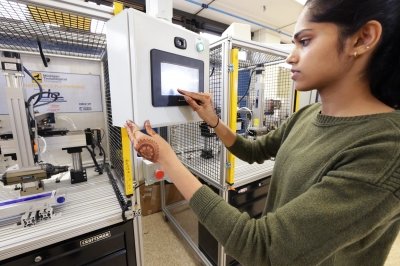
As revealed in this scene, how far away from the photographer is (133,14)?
2.06ft

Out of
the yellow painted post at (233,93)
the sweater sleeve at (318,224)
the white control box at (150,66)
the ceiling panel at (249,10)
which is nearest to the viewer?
the sweater sleeve at (318,224)

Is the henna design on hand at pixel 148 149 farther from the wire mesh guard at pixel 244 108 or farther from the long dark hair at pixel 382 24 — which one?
the wire mesh guard at pixel 244 108

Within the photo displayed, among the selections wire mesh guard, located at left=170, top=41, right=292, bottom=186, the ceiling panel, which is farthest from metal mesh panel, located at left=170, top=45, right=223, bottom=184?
the ceiling panel

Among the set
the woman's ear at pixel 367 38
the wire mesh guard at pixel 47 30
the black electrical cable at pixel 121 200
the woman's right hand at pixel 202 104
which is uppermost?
the wire mesh guard at pixel 47 30

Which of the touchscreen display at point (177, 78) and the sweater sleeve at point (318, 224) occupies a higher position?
the touchscreen display at point (177, 78)

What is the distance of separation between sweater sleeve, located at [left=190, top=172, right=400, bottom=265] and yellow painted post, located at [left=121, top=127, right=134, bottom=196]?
2.10 ft

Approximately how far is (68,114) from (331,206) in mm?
1860

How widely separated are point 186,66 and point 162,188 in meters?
1.79

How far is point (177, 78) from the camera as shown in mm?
778

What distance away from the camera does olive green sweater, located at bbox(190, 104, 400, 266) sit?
1.32 feet

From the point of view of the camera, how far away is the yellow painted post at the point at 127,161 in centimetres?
92

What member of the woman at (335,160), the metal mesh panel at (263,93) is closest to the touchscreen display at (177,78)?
the woman at (335,160)

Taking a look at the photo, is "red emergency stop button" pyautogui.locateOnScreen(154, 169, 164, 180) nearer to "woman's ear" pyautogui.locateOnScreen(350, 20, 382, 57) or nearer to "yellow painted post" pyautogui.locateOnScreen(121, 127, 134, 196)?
"yellow painted post" pyautogui.locateOnScreen(121, 127, 134, 196)

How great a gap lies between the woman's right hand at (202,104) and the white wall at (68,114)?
123 centimetres
